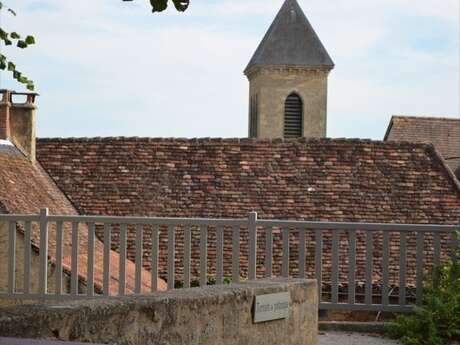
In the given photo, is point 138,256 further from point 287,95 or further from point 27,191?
point 287,95

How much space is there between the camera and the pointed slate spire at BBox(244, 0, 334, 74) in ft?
205

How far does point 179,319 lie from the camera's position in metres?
6.89

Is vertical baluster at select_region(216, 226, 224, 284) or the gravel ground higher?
vertical baluster at select_region(216, 226, 224, 284)

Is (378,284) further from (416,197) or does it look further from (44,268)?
(44,268)

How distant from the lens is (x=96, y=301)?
6.14 meters

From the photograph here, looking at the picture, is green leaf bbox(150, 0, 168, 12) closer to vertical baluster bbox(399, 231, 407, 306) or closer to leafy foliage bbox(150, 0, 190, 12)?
leafy foliage bbox(150, 0, 190, 12)

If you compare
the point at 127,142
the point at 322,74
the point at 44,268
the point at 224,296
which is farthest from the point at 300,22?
the point at 224,296

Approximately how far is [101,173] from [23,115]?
8.83 feet

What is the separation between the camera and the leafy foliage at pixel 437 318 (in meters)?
10.0

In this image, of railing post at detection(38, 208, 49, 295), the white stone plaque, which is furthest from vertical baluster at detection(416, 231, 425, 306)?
railing post at detection(38, 208, 49, 295)

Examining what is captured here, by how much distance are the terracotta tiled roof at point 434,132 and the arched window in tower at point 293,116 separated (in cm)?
803

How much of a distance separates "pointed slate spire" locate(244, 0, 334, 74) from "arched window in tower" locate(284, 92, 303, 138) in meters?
2.03

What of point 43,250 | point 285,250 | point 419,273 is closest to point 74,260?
point 43,250

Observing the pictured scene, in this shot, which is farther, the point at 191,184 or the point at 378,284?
the point at 191,184
